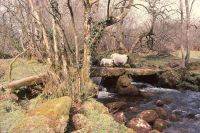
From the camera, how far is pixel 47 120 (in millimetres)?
8516

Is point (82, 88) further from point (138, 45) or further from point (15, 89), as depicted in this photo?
point (138, 45)

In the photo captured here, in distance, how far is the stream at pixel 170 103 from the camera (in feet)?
43.4

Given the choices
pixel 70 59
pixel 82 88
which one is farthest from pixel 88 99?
pixel 70 59

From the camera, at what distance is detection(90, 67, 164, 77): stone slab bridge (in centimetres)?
2004

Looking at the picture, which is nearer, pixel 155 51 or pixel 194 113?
pixel 194 113

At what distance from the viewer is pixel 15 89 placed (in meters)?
12.8

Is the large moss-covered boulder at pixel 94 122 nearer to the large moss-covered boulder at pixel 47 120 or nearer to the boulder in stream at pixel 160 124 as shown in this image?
the large moss-covered boulder at pixel 47 120

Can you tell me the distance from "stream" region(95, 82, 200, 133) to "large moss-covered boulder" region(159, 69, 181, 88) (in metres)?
0.57

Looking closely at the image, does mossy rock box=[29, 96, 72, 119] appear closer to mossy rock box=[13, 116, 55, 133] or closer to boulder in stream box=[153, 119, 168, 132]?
mossy rock box=[13, 116, 55, 133]

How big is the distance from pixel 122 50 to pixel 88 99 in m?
15.3


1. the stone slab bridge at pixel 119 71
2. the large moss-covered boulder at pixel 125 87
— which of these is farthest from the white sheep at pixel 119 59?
the large moss-covered boulder at pixel 125 87

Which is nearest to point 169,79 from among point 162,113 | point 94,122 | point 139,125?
point 162,113

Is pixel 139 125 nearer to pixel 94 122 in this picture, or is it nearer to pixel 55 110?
pixel 94 122

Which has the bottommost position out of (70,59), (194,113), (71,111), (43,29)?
(194,113)
